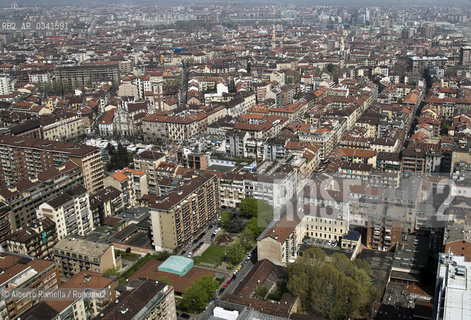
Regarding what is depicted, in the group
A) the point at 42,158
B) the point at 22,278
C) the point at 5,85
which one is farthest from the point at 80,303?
the point at 5,85

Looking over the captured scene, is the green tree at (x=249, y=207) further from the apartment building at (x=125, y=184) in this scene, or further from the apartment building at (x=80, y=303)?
the apartment building at (x=80, y=303)

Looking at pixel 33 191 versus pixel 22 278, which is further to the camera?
pixel 33 191

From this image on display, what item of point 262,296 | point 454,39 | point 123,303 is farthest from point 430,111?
point 454,39

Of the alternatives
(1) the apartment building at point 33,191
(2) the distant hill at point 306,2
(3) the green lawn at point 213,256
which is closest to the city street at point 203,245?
(3) the green lawn at point 213,256

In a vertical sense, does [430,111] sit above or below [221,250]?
above

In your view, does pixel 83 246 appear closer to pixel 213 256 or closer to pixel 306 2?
pixel 213 256

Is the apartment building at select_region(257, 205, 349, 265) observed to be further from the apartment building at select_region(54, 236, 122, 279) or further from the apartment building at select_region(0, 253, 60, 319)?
the apartment building at select_region(0, 253, 60, 319)

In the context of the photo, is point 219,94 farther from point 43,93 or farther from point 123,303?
point 123,303
